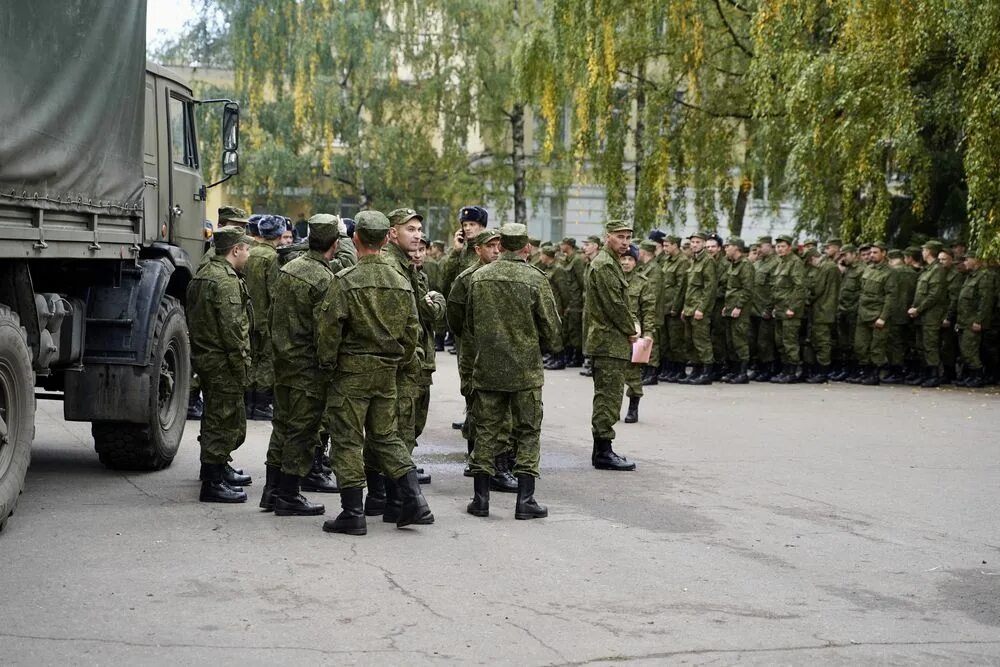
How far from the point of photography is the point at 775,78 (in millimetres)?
21047

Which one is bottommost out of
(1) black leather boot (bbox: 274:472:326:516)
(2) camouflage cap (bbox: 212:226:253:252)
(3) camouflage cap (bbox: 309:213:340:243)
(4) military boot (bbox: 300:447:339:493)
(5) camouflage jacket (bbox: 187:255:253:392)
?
(4) military boot (bbox: 300:447:339:493)

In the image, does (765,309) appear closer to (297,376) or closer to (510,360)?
(510,360)

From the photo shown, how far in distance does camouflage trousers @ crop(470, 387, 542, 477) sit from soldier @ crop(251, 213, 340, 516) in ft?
3.39

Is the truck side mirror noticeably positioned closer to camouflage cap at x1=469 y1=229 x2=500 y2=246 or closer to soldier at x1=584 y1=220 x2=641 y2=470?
camouflage cap at x1=469 y1=229 x2=500 y2=246

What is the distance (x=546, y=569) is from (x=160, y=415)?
4020mm

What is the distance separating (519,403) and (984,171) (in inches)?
409

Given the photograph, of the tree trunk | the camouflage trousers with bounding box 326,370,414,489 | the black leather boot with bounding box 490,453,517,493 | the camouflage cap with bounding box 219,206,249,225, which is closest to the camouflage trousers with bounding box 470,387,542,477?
the camouflage trousers with bounding box 326,370,414,489

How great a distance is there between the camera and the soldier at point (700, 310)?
19891 mm

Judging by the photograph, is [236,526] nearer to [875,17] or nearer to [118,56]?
[118,56]

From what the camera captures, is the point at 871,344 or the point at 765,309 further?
the point at 765,309

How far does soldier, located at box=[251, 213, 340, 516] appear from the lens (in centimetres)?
851

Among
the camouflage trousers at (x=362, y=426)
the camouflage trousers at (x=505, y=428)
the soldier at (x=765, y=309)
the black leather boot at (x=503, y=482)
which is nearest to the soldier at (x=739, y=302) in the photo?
the soldier at (x=765, y=309)

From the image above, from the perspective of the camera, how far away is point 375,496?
8.80 metres

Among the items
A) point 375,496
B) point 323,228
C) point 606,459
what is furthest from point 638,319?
point 323,228
